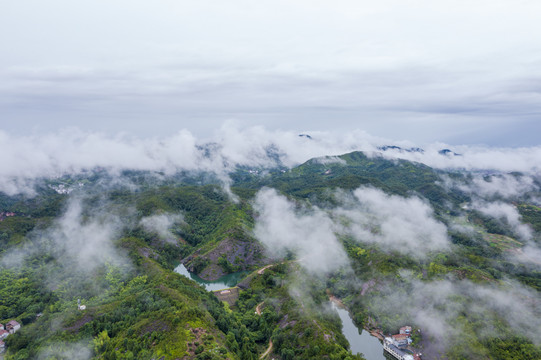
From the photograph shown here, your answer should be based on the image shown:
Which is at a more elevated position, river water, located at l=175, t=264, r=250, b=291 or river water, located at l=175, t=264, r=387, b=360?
river water, located at l=175, t=264, r=387, b=360

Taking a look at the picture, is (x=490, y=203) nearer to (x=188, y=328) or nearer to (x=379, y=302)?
(x=379, y=302)

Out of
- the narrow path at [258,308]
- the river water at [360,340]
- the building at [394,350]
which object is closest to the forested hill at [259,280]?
the narrow path at [258,308]

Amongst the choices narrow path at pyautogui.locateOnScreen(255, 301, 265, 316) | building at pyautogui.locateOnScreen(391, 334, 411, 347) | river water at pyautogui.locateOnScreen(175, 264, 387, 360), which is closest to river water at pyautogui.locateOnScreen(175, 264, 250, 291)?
narrow path at pyautogui.locateOnScreen(255, 301, 265, 316)

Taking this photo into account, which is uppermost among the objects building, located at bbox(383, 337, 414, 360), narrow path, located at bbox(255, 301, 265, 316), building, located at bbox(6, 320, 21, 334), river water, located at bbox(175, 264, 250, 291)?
building, located at bbox(383, 337, 414, 360)

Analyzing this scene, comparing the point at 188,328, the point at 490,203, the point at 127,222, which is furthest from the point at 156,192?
the point at 490,203

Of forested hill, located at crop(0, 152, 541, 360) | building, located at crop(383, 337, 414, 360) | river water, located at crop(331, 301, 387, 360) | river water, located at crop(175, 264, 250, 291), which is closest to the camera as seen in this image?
forested hill, located at crop(0, 152, 541, 360)

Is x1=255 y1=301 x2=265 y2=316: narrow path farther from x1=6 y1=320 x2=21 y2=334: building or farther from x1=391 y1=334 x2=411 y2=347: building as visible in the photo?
x1=6 y1=320 x2=21 y2=334: building
